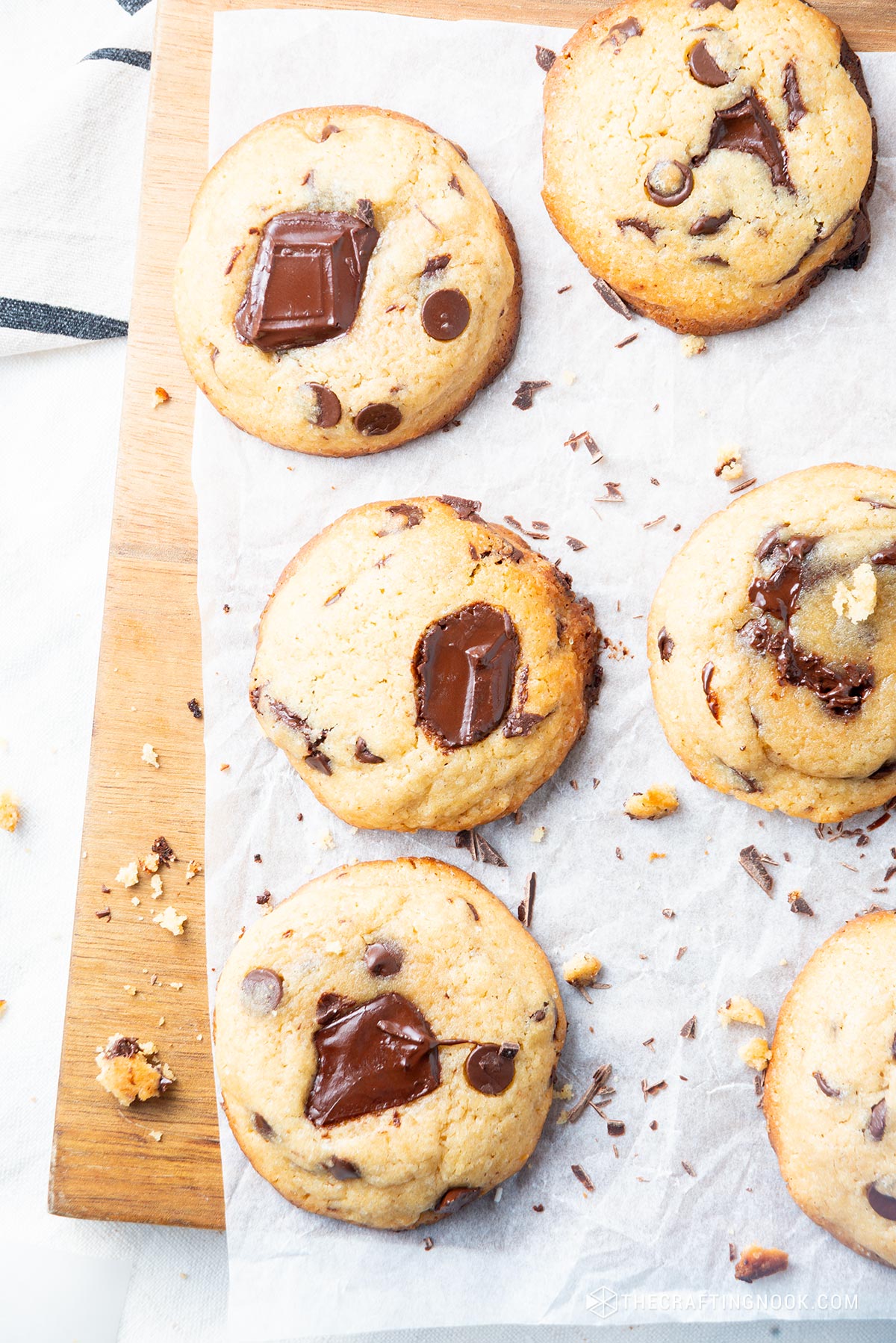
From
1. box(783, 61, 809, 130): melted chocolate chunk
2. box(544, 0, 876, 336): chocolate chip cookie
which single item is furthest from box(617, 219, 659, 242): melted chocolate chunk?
box(783, 61, 809, 130): melted chocolate chunk

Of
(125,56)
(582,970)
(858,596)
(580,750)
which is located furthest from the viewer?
(125,56)

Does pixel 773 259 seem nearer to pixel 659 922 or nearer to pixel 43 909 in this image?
pixel 659 922

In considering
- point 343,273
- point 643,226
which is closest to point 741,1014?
point 643,226

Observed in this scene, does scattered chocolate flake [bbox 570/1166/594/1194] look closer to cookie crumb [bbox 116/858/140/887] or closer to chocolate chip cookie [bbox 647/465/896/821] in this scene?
chocolate chip cookie [bbox 647/465/896/821]

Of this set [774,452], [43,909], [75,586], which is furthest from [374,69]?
[43,909]

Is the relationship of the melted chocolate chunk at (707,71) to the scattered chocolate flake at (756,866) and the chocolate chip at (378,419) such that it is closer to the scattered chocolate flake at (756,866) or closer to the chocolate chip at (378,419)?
the chocolate chip at (378,419)

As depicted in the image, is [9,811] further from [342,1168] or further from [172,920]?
[342,1168]

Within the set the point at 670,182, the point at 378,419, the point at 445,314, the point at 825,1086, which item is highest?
the point at 670,182
